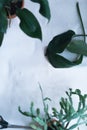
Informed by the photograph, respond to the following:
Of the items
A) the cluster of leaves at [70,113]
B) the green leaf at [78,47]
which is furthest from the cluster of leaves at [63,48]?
the cluster of leaves at [70,113]

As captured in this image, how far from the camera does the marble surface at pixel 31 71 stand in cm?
89

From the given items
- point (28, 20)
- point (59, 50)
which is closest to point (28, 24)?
point (28, 20)

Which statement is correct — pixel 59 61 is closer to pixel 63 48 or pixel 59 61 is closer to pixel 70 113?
pixel 63 48

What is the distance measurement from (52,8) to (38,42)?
0.13 metres

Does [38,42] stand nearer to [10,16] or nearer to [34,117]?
[10,16]

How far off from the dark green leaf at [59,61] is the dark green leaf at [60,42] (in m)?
0.02

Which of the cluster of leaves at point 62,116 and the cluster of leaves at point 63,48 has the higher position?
the cluster of leaves at point 63,48

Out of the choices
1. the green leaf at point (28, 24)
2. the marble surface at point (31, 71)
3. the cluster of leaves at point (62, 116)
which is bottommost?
the cluster of leaves at point (62, 116)

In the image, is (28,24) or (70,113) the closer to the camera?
(28,24)

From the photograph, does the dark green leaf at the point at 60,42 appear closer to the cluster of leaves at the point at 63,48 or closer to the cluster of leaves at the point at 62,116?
the cluster of leaves at the point at 63,48

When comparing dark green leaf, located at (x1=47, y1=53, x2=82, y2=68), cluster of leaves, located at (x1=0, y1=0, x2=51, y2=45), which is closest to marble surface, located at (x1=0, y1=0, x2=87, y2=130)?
dark green leaf, located at (x1=47, y1=53, x2=82, y2=68)

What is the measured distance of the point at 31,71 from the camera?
0.91 m

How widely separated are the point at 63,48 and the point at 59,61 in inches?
1.7

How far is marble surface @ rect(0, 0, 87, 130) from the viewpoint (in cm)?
89
